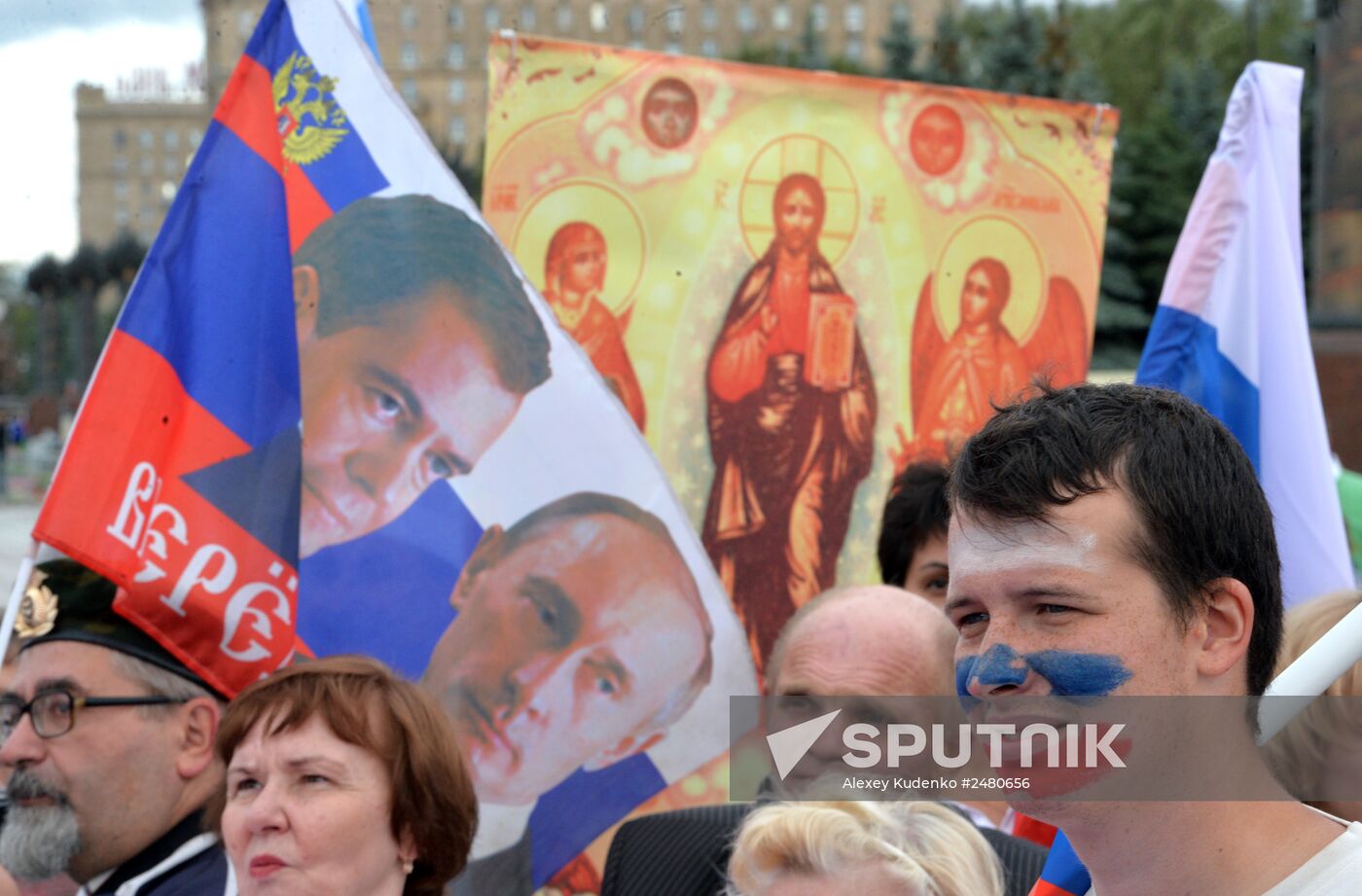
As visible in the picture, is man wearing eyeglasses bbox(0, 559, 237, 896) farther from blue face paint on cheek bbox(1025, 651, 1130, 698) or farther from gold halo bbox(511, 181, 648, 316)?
blue face paint on cheek bbox(1025, 651, 1130, 698)

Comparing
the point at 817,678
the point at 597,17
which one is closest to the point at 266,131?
the point at 817,678

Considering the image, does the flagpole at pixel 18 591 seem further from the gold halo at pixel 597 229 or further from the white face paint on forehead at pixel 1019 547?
the white face paint on forehead at pixel 1019 547

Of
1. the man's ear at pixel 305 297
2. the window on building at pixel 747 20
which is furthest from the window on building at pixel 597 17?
the window on building at pixel 747 20

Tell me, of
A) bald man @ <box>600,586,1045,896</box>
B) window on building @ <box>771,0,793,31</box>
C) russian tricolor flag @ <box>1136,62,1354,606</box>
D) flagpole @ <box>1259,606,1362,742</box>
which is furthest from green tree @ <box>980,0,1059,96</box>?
flagpole @ <box>1259,606,1362,742</box>

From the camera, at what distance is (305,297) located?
302cm

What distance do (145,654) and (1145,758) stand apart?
1.95 metres

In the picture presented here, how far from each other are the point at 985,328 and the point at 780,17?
32.5 m

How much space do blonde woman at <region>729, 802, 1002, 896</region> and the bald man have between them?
0.31 meters

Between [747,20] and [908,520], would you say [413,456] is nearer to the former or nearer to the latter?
[908,520]

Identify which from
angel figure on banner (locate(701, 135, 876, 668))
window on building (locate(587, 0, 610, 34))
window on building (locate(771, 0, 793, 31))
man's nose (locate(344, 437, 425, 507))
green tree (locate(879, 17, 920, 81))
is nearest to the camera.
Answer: man's nose (locate(344, 437, 425, 507))

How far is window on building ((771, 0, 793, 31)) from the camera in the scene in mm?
34756

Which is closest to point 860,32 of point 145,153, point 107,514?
point 145,153

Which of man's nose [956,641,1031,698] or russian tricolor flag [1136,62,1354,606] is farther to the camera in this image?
russian tricolor flag [1136,62,1354,606]

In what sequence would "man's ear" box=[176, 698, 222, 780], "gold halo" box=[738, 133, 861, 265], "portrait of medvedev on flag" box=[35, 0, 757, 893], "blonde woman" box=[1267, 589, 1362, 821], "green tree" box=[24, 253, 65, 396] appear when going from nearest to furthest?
"blonde woman" box=[1267, 589, 1362, 821] < "man's ear" box=[176, 698, 222, 780] < "portrait of medvedev on flag" box=[35, 0, 757, 893] < "gold halo" box=[738, 133, 861, 265] < "green tree" box=[24, 253, 65, 396]
